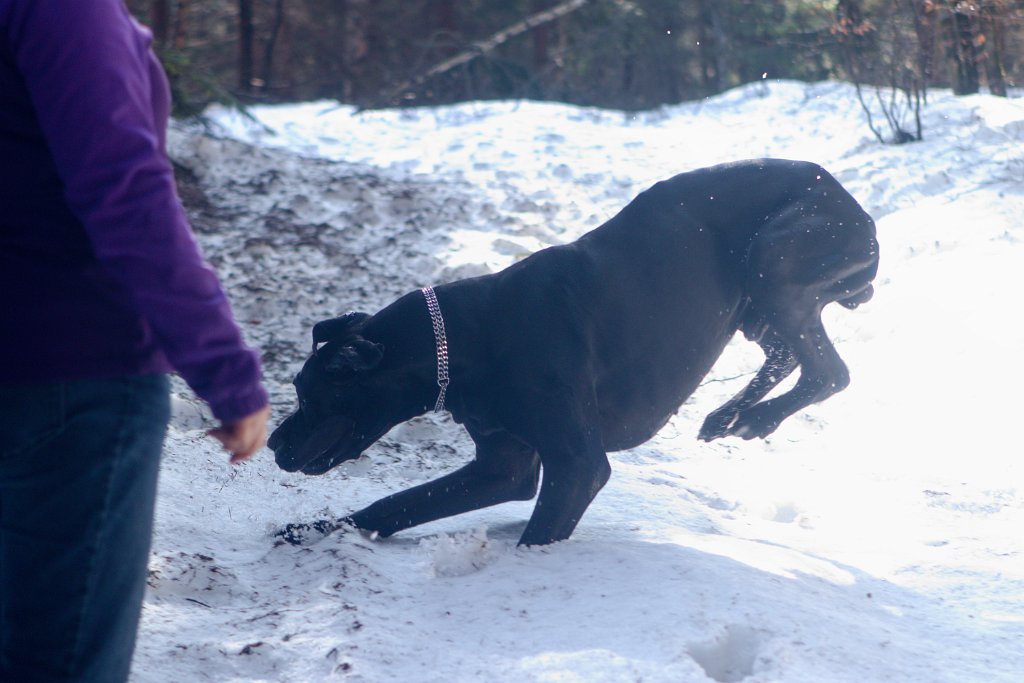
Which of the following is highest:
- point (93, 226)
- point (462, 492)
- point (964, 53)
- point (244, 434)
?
point (964, 53)

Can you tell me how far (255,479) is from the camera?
14.2 ft

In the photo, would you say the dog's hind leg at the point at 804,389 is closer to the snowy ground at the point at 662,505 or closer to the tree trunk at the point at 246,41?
the snowy ground at the point at 662,505

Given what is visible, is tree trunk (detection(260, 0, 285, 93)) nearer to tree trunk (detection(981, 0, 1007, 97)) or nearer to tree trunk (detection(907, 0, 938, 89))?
tree trunk (detection(907, 0, 938, 89))

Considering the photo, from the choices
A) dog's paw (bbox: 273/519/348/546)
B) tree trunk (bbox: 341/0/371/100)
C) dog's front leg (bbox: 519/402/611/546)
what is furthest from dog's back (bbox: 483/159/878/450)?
tree trunk (bbox: 341/0/371/100)

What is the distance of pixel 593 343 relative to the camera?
3.73m

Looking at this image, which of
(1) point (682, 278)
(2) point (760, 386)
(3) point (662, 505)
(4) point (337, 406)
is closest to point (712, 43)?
(2) point (760, 386)

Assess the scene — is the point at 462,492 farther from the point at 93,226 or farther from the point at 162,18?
the point at 162,18

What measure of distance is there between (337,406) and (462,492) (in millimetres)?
592

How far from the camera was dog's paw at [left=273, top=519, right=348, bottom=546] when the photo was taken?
11.8 ft

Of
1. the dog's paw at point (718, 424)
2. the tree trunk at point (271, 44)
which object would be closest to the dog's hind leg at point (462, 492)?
the dog's paw at point (718, 424)

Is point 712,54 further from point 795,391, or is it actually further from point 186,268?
point 186,268

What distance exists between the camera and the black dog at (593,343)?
3.55 metres

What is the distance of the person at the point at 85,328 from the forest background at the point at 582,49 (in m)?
7.68

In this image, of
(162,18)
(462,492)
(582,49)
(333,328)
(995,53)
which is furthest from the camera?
(582,49)
